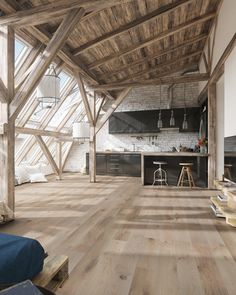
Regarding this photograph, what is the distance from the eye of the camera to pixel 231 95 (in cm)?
370

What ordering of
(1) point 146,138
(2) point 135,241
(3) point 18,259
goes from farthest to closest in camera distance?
1. (1) point 146,138
2. (2) point 135,241
3. (3) point 18,259

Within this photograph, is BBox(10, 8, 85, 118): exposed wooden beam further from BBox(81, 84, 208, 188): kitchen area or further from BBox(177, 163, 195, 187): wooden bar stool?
BBox(81, 84, 208, 188): kitchen area

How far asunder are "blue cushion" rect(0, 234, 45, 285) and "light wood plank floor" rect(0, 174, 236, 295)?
60 cm

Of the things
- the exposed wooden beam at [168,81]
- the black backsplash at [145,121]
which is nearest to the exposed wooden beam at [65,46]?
the exposed wooden beam at [168,81]

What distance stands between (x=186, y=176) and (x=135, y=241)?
4279 mm

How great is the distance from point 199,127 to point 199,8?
3.91 m

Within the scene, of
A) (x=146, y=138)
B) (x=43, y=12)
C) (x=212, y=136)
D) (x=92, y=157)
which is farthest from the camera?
(x=146, y=138)

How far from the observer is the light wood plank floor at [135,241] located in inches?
69.5

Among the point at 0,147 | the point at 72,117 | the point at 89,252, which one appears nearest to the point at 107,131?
the point at 72,117

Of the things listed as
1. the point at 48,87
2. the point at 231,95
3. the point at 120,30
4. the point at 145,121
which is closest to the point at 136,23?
the point at 120,30

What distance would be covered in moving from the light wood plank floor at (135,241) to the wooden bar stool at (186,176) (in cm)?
123

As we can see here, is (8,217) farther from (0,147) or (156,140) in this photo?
(156,140)

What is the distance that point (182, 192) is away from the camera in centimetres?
532

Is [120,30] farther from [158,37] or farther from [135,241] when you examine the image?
[135,241]
